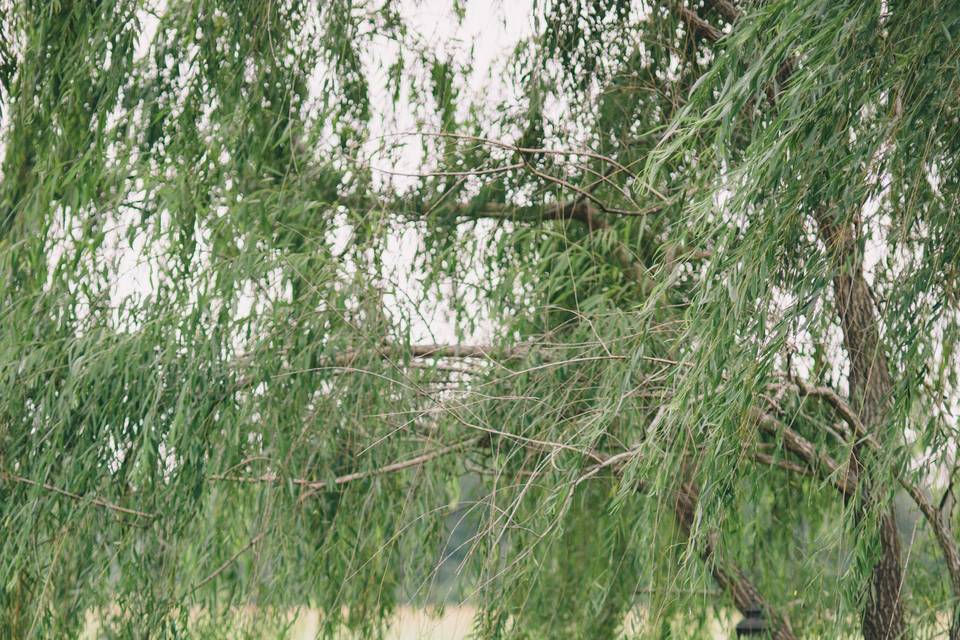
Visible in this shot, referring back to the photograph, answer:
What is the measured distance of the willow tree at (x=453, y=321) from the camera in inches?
59.8

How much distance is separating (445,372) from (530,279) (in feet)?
0.85

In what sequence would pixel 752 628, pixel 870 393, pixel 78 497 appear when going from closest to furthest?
pixel 78 497 → pixel 870 393 → pixel 752 628

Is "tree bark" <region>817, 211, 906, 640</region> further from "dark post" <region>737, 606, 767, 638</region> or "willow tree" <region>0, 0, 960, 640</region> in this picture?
"dark post" <region>737, 606, 767, 638</region>

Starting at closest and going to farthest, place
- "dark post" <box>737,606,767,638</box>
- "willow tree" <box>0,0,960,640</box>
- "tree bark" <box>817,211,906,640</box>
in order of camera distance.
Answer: "willow tree" <box>0,0,960,640</box> → "tree bark" <box>817,211,906,640</box> → "dark post" <box>737,606,767,638</box>

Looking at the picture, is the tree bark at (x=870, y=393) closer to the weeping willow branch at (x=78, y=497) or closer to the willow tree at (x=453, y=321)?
the willow tree at (x=453, y=321)

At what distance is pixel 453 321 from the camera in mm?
2311

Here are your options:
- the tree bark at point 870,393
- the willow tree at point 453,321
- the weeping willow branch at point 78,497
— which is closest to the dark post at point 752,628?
the willow tree at point 453,321

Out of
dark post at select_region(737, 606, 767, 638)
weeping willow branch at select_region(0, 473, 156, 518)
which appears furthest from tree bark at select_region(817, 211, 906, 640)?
weeping willow branch at select_region(0, 473, 156, 518)

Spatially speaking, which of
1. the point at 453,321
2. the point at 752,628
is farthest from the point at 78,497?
the point at 752,628

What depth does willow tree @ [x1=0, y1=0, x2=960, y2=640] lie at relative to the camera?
1519mm

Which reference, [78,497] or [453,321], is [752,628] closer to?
[453,321]

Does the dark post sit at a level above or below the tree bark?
below

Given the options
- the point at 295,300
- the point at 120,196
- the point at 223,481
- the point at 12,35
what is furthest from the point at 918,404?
the point at 12,35

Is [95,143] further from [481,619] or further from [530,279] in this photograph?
[481,619]
